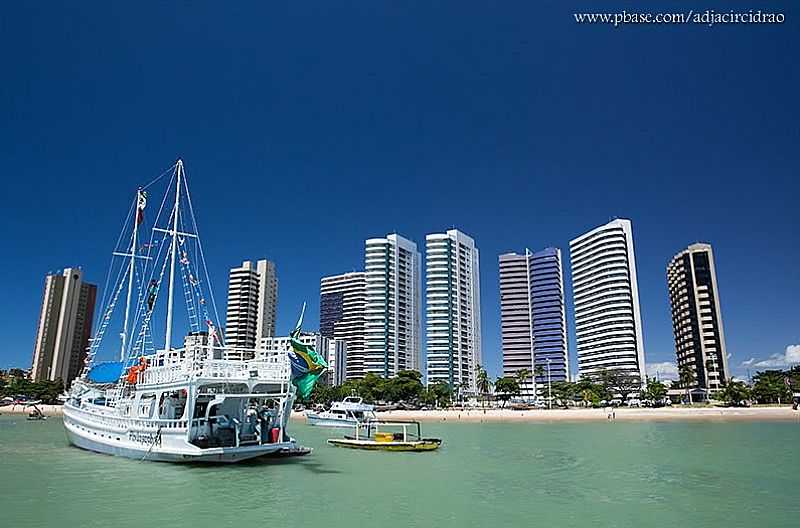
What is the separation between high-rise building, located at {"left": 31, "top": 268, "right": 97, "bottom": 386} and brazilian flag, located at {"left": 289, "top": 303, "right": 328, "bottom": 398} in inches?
5780

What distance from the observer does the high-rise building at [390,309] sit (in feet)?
492

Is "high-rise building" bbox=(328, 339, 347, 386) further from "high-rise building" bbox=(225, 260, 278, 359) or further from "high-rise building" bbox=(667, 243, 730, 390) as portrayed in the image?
"high-rise building" bbox=(667, 243, 730, 390)

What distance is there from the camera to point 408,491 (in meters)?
23.7

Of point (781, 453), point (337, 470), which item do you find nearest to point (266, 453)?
point (337, 470)

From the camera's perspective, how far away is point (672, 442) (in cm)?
4972

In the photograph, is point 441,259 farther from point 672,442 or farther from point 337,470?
point 337,470

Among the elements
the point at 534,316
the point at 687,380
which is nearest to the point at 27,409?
the point at 534,316

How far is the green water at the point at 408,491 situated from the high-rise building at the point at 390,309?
11177cm

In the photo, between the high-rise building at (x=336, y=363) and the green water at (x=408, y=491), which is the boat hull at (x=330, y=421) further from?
the high-rise building at (x=336, y=363)

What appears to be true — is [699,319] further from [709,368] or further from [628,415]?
[628,415]

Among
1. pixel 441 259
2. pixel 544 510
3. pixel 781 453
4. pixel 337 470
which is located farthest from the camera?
pixel 441 259

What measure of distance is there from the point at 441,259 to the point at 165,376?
124731 mm

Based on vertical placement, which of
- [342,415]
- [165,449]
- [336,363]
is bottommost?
[342,415]

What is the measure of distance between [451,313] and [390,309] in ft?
54.7
